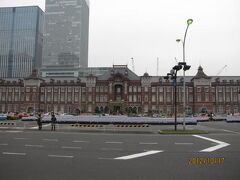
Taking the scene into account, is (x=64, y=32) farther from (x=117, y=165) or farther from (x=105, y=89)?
(x=117, y=165)

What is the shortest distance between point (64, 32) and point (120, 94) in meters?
102

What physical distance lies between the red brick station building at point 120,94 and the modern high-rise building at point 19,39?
78674mm

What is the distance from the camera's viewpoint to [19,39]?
158250mm

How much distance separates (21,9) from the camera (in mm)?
153000

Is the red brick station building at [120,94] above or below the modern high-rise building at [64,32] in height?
below

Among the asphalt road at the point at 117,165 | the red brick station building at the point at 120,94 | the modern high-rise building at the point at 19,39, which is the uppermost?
the modern high-rise building at the point at 19,39

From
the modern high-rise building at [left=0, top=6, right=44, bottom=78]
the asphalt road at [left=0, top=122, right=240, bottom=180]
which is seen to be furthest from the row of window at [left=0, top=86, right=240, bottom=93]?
the modern high-rise building at [left=0, top=6, right=44, bottom=78]

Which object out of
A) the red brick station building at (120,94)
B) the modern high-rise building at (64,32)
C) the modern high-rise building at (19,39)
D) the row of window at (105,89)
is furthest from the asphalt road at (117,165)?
the modern high-rise building at (19,39)

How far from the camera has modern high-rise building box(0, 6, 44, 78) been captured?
153000mm

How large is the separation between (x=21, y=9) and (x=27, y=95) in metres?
98.8

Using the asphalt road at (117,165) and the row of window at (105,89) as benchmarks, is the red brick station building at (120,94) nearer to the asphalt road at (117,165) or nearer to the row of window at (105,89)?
the row of window at (105,89)

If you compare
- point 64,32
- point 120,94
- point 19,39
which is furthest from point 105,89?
point 19,39

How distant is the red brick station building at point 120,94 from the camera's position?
7875cm

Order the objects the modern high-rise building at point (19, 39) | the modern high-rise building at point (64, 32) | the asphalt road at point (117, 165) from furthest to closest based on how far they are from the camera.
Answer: the modern high-rise building at point (64, 32), the modern high-rise building at point (19, 39), the asphalt road at point (117, 165)
